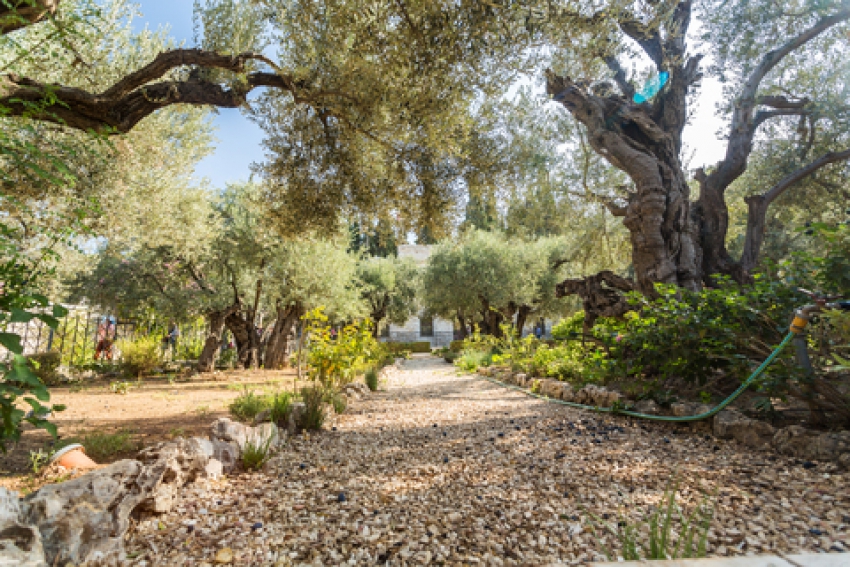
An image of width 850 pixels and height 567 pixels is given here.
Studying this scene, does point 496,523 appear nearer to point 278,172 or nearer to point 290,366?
point 278,172

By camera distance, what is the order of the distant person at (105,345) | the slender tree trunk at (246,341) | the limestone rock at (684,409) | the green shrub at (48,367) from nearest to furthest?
the limestone rock at (684,409) < the green shrub at (48,367) < the distant person at (105,345) < the slender tree trunk at (246,341)

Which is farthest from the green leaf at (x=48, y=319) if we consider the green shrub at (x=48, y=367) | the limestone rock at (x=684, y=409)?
the green shrub at (x=48, y=367)

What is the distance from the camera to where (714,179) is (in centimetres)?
665

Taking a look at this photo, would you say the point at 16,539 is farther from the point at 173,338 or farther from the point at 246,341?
the point at 173,338

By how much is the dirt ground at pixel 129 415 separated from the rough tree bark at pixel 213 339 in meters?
2.09

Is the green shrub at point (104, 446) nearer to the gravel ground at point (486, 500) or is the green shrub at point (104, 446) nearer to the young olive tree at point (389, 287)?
the gravel ground at point (486, 500)

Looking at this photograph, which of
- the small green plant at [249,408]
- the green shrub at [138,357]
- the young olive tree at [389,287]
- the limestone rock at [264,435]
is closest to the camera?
the limestone rock at [264,435]

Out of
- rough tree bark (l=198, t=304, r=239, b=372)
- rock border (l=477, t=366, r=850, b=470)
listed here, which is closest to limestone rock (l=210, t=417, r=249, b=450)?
rock border (l=477, t=366, r=850, b=470)

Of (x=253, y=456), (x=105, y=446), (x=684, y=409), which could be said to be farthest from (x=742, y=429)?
(x=105, y=446)

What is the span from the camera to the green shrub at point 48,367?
28.2 ft

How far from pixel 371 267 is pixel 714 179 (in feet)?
59.8

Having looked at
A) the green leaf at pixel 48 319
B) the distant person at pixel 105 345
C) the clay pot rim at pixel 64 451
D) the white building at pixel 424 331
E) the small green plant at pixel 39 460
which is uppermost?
the white building at pixel 424 331

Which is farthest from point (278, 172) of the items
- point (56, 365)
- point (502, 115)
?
point (56, 365)

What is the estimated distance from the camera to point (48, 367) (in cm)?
895
